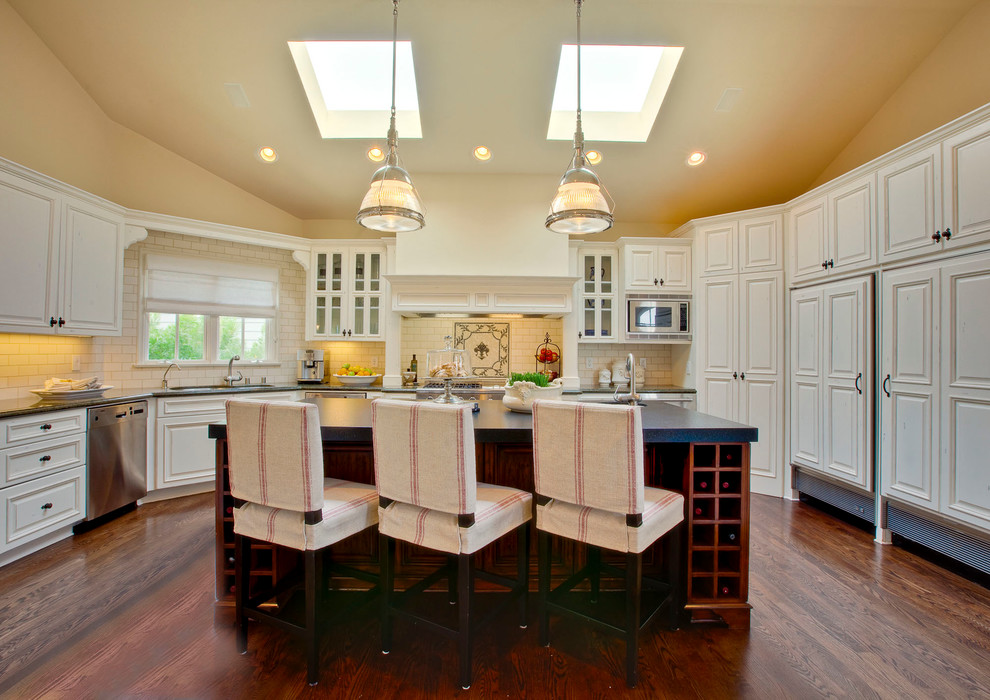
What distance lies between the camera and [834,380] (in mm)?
3295

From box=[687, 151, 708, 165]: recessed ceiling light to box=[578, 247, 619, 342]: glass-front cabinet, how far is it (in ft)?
3.66

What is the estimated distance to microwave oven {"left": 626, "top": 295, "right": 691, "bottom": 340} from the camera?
452cm

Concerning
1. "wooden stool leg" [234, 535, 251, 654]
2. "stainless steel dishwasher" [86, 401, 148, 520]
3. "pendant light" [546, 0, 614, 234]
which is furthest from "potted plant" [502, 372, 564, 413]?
"stainless steel dishwasher" [86, 401, 148, 520]

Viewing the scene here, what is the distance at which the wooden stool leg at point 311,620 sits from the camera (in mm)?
1587

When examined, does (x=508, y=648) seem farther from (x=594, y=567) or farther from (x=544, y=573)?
(x=594, y=567)

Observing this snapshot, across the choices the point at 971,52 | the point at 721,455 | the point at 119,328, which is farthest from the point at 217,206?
the point at 971,52

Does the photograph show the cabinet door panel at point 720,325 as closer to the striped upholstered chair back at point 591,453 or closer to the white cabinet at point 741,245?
the white cabinet at point 741,245

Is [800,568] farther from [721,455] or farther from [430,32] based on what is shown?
[430,32]

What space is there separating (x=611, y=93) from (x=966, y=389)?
11.5 ft

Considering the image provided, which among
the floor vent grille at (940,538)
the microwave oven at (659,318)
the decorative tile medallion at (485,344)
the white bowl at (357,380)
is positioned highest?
the microwave oven at (659,318)

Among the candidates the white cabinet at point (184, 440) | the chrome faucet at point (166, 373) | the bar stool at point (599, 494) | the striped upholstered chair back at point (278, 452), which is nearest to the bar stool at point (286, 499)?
the striped upholstered chair back at point (278, 452)

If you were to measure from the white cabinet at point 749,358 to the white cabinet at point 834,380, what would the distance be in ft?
0.51

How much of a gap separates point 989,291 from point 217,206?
242 inches

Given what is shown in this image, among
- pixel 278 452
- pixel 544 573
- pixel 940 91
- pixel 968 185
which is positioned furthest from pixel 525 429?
pixel 940 91
